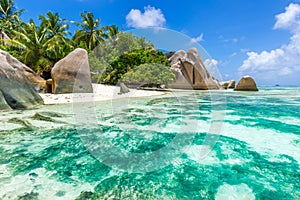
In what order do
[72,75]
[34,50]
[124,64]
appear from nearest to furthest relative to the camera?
[72,75], [34,50], [124,64]

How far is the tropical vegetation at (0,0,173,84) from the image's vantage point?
1519 cm

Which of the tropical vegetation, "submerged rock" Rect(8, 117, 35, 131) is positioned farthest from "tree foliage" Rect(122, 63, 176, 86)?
"submerged rock" Rect(8, 117, 35, 131)

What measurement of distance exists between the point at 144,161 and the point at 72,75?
8.96 meters

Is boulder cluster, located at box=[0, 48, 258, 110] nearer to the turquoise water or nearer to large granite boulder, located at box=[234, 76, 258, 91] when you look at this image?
large granite boulder, located at box=[234, 76, 258, 91]

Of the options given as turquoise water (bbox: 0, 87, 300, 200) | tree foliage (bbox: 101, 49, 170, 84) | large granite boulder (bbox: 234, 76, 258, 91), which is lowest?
turquoise water (bbox: 0, 87, 300, 200)

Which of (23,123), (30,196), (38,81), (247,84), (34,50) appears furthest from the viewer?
(247,84)

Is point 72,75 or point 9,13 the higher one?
point 9,13

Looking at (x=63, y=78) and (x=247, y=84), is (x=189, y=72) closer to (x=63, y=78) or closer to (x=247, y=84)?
(x=247, y=84)

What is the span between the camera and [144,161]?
2578 mm

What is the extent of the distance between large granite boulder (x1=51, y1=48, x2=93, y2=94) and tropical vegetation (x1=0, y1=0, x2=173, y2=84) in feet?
Answer: 21.2

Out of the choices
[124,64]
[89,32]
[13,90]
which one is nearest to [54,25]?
[89,32]

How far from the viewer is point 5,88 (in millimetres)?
5777

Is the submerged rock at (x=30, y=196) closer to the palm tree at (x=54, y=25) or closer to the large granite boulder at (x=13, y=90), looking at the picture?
the large granite boulder at (x=13, y=90)

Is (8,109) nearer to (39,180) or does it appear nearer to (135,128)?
(135,128)
